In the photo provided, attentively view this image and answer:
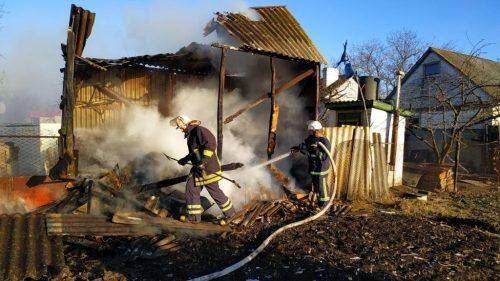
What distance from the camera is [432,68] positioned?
2728cm

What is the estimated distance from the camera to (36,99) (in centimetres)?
4909

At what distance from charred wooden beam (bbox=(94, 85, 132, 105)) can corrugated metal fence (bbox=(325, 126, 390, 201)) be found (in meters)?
4.80

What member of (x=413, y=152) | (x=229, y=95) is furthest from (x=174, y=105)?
(x=413, y=152)

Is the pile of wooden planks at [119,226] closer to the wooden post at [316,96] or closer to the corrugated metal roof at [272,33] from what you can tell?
the corrugated metal roof at [272,33]

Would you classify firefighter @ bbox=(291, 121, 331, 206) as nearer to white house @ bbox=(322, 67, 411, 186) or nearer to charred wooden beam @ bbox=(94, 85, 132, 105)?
white house @ bbox=(322, 67, 411, 186)

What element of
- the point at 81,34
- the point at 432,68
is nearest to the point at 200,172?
the point at 81,34

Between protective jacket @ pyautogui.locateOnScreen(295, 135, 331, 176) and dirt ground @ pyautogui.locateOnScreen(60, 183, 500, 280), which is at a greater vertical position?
protective jacket @ pyautogui.locateOnScreen(295, 135, 331, 176)

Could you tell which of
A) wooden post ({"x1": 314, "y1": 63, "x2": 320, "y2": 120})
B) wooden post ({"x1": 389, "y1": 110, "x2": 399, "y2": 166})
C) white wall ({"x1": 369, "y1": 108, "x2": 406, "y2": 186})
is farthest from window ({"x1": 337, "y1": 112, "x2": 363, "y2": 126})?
wooden post ({"x1": 314, "y1": 63, "x2": 320, "y2": 120})

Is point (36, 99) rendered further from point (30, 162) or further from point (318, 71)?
point (318, 71)

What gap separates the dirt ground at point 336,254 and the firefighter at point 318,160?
983 millimetres

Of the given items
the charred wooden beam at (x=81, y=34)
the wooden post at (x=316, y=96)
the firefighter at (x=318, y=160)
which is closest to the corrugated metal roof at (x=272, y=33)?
the wooden post at (x=316, y=96)

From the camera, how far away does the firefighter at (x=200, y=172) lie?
655 cm

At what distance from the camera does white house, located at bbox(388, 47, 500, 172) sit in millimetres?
13547

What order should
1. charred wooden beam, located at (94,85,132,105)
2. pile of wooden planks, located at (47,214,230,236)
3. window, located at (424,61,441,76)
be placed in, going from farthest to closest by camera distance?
window, located at (424,61,441,76) → charred wooden beam, located at (94,85,132,105) → pile of wooden planks, located at (47,214,230,236)
